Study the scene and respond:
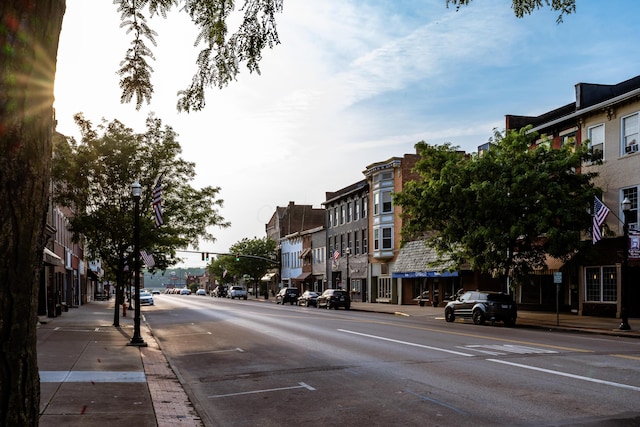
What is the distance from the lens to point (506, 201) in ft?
95.2

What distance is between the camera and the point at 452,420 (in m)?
8.48

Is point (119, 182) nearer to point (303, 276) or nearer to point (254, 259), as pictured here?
point (303, 276)

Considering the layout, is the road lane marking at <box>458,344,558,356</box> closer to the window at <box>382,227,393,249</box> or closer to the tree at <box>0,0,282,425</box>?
the tree at <box>0,0,282,425</box>

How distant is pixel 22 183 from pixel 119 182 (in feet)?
83.7

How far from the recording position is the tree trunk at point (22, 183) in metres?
3.29

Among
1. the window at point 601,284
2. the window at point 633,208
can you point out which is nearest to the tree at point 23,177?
the window at point 633,208

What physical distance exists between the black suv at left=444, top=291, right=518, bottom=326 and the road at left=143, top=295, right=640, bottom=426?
8.23 meters

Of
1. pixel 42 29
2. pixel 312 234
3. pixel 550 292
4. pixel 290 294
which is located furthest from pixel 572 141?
pixel 312 234

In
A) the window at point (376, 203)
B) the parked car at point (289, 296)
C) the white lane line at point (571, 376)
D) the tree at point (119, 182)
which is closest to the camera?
the white lane line at point (571, 376)

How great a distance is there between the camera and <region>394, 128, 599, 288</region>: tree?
2884 cm

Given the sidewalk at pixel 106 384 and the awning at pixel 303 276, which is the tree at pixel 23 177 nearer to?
the sidewalk at pixel 106 384

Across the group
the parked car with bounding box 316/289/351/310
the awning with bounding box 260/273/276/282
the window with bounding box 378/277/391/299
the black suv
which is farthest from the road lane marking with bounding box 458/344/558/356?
the awning with bounding box 260/273/276/282

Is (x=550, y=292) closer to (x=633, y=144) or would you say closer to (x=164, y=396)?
(x=633, y=144)

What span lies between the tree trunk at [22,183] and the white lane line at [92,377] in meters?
8.85
